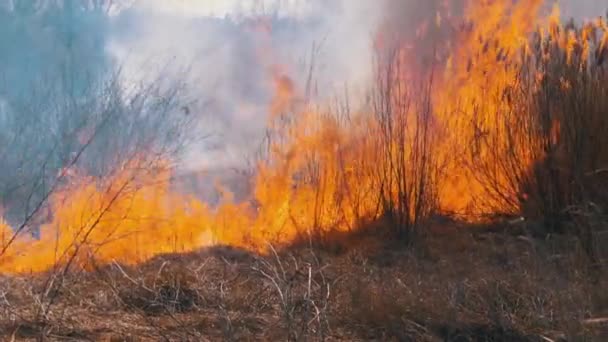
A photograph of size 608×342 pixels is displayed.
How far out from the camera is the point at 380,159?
6.30 m

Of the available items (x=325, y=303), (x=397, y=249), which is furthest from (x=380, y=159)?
(x=325, y=303)

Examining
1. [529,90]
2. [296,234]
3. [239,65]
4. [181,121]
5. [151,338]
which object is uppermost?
[239,65]

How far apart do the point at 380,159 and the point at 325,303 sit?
3.21 meters

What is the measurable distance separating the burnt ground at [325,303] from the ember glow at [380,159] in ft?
3.81

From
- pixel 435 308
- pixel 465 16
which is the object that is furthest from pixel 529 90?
pixel 435 308

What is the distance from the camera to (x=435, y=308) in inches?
144

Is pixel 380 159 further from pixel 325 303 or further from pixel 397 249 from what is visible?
pixel 325 303

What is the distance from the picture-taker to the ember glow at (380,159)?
19.9 ft

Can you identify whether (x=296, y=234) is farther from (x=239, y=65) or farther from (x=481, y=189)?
(x=239, y=65)

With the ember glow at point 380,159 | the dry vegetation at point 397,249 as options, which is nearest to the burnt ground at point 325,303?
the dry vegetation at point 397,249

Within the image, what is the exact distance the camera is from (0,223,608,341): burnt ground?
330 centimetres

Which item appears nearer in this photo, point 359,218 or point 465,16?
A: point 359,218

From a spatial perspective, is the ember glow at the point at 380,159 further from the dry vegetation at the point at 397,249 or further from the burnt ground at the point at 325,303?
the burnt ground at the point at 325,303

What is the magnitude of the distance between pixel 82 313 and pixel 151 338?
2.36 ft
